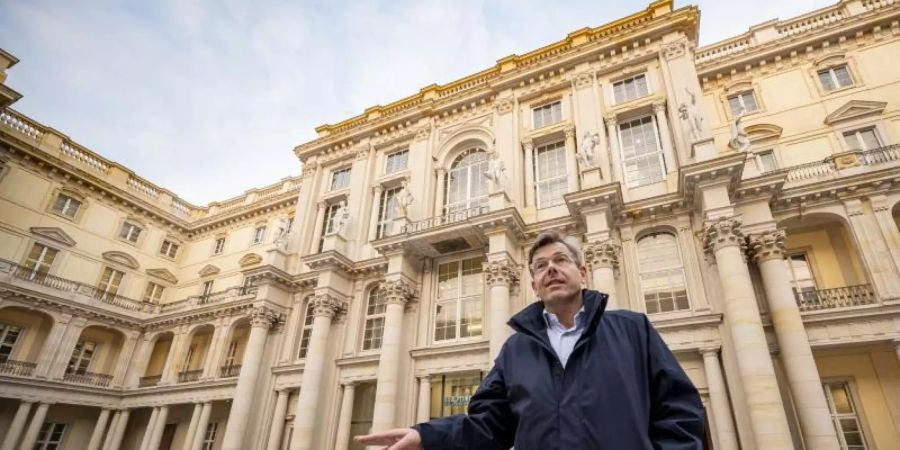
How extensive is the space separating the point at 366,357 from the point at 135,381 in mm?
18099

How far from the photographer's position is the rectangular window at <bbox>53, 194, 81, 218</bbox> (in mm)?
25188

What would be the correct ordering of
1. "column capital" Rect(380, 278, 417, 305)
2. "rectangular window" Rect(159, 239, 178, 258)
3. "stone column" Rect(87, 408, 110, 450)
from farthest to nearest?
"rectangular window" Rect(159, 239, 178, 258), "stone column" Rect(87, 408, 110, 450), "column capital" Rect(380, 278, 417, 305)

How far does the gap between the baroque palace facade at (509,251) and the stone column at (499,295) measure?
7cm

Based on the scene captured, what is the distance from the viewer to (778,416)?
9773 millimetres

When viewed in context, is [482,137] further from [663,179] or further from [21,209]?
[21,209]

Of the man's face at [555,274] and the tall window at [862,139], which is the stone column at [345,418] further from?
the tall window at [862,139]

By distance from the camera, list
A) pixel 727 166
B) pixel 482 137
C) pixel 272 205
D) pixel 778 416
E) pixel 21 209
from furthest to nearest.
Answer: pixel 272 205 < pixel 21 209 < pixel 482 137 < pixel 727 166 < pixel 778 416

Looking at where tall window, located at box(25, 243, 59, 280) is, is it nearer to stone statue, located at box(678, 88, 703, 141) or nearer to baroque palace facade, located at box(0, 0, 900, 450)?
baroque palace facade, located at box(0, 0, 900, 450)

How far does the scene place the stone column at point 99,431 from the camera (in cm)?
2294

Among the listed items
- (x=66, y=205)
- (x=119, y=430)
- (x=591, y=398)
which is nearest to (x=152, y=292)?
(x=66, y=205)

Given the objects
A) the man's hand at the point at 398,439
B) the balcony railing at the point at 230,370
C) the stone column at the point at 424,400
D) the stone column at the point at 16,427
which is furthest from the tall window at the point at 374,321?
the stone column at the point at 16,427

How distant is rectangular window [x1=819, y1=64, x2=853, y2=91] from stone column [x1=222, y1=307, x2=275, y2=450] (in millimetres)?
24852

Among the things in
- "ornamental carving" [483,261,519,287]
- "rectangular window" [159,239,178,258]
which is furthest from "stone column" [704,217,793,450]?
"rectangular window" [159,239,178,258]

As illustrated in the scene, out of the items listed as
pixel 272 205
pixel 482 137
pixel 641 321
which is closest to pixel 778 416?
pixel 641 321
